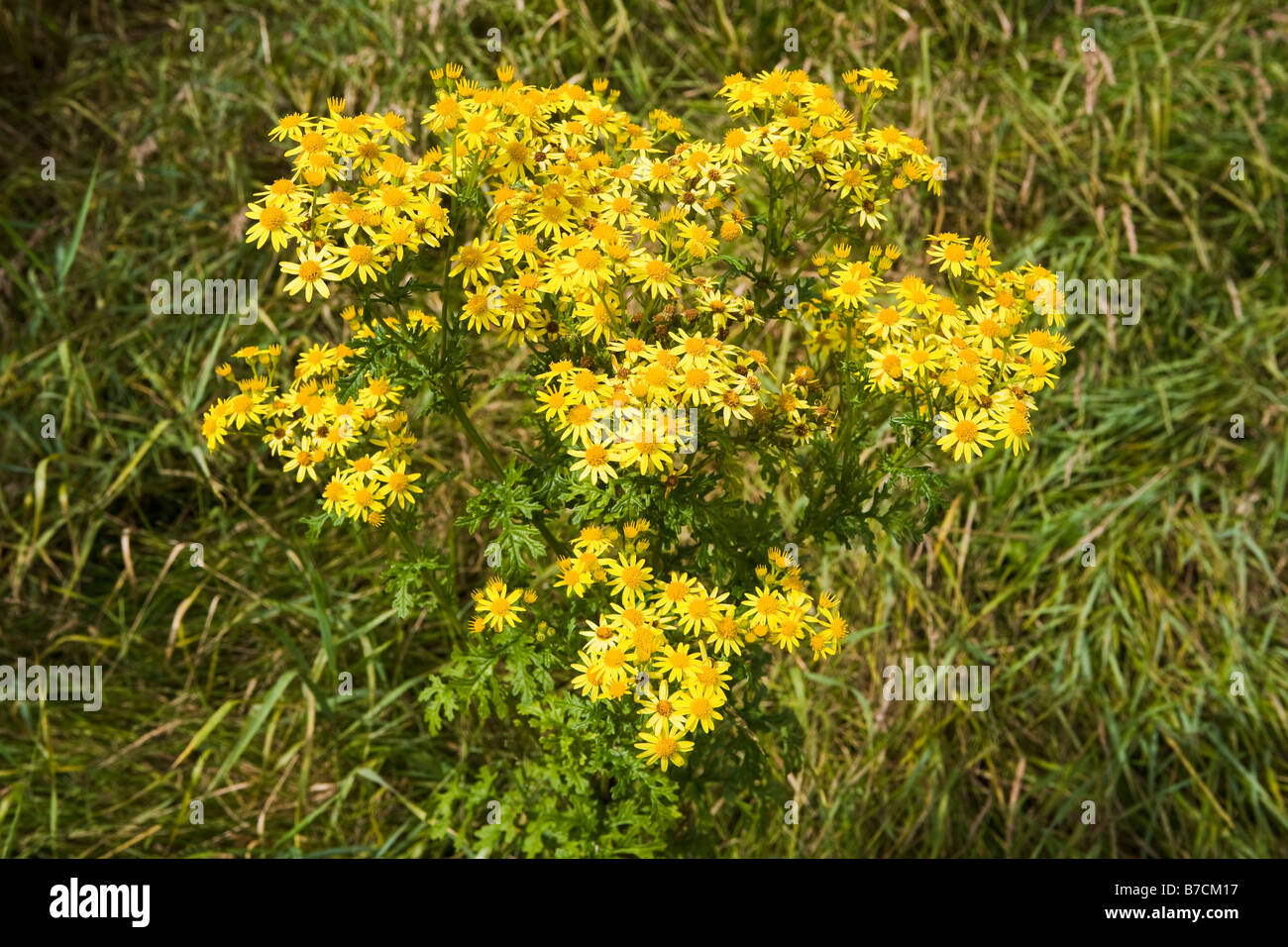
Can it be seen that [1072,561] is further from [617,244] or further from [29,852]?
[29,852]

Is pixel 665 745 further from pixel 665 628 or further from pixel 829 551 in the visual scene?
pixel 829 551

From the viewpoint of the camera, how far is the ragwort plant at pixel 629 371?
1.80 m

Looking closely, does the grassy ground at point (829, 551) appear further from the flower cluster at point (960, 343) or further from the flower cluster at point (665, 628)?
the flower cluster at point (960, 343)

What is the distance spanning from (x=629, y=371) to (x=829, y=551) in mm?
1798

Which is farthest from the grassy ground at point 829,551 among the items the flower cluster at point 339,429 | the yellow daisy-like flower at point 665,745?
the flower cluster at point 339,429

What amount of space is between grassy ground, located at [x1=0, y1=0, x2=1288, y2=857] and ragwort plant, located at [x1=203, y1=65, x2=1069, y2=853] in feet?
2.70

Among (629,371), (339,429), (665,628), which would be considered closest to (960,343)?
(629,371)

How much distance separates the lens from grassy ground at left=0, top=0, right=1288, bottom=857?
321cm

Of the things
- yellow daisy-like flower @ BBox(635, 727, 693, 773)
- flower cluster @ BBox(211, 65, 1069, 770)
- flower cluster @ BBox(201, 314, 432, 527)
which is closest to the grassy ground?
yellow daisy-like flower @ BBox(635, 727, 693, 773)

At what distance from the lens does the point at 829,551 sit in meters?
3.42

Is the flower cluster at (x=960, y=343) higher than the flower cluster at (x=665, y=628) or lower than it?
higher

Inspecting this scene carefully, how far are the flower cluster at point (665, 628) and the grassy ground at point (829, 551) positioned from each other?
0.78 m

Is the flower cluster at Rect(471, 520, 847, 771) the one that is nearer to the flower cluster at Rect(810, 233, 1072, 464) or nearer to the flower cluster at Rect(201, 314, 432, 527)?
the flower cluster at Rect(201, 314, 432, 527)

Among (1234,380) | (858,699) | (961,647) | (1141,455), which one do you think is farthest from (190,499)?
(1234,380)
